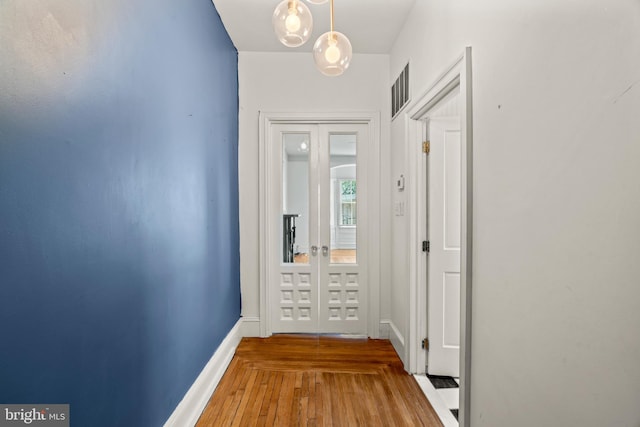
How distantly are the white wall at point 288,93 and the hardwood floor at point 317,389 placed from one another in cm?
62

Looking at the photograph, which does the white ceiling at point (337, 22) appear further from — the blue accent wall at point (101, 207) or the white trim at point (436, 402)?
the white trim at point (436, 402)

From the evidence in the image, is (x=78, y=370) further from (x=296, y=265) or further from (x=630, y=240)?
(x=296, y=265)

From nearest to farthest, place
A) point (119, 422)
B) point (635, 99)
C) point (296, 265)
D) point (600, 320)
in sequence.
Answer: point (635, 99) → point (600, 320) → point (119, 422) → point (296, 265)

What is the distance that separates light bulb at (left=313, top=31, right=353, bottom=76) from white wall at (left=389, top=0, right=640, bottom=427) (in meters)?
0.64

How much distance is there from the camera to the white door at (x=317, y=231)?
3.33 meters

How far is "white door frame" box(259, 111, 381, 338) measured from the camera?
3256 millimetres

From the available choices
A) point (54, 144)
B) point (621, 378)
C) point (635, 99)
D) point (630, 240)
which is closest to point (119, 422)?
point (54, 144)

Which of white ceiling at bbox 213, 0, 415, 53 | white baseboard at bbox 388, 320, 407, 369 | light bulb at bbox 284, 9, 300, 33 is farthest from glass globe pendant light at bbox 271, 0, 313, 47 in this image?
white baseboard at bbox 388, 320, 407, 369

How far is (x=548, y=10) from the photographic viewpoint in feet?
3.51

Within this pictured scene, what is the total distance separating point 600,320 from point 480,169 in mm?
790

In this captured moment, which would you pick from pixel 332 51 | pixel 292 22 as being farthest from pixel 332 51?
pixel 292 22

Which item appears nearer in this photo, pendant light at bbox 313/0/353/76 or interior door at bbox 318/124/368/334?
pendant light at bbox 313/0/353/76

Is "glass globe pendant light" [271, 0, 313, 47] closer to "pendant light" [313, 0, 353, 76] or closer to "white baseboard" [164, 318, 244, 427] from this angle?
"pendant light" [313, 0, 353, 76]

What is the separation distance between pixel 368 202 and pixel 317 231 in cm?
60
